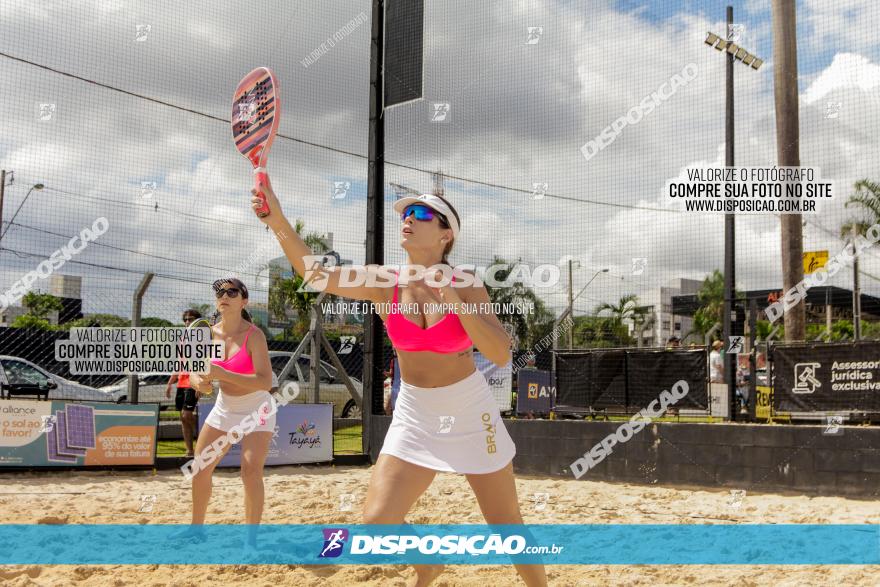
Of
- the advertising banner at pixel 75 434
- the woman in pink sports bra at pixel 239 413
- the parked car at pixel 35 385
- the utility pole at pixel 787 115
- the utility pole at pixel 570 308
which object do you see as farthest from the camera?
the parked car at pixel 35 385

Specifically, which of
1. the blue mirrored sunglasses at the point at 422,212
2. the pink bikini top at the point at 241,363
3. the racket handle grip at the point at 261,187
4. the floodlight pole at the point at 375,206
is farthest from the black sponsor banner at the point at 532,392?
the racket handle grip at the point at 261,187

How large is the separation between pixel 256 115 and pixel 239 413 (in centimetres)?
225

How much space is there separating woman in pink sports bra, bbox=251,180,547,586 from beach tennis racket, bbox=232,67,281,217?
24.3 inches

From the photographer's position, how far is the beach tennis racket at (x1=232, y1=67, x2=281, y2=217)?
366 centimetres

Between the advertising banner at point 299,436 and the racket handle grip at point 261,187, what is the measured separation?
7.17 m

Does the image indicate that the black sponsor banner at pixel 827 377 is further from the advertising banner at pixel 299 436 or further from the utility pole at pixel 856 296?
the advertising banner at pixel 299 436

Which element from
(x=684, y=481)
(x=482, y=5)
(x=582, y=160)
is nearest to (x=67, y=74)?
(x=482, y=5)

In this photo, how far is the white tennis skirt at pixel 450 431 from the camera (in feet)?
10.4

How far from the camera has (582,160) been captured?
923 cm

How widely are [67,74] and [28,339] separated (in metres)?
3.19

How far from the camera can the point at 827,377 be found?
8.59 meters
